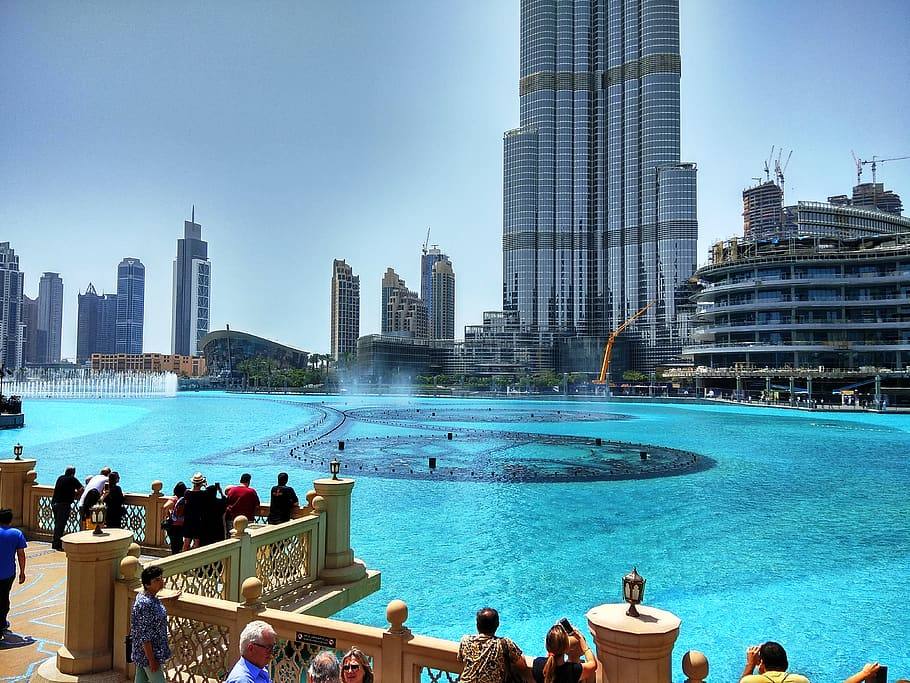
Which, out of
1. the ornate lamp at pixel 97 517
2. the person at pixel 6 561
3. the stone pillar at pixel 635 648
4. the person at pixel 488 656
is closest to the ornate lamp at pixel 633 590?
the stone pillar at pixel 635 648

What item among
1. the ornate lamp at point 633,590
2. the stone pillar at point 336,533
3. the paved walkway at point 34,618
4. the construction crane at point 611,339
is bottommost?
the paved walkway at point 34,618

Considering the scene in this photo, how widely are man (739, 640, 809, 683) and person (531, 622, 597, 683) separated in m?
1.03

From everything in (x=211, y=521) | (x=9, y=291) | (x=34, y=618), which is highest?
(x=9, y=291)

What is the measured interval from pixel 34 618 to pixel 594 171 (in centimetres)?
14881

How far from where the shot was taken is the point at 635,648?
4395 millimetres

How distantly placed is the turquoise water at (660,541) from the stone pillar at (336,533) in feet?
6.21

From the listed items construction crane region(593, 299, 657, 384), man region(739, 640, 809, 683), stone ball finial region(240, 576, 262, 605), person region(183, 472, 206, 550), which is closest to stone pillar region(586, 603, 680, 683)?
man region(739, 640, 809, 683)

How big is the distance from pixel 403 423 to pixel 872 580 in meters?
38.9

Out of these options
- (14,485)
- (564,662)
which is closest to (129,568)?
(564,662)

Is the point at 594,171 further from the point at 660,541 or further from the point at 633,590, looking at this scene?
the point at 633,590

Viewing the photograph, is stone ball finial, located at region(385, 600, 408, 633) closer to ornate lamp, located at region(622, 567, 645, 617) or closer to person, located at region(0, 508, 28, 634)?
ornate lamp, located at region(622, 567, 645, 617)

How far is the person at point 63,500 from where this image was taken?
36.1ft

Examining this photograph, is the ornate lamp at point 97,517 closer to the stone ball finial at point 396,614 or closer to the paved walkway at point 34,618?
the paved walkway at point 34,618

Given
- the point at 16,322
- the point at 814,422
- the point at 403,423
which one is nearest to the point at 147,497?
the point at 403,423
